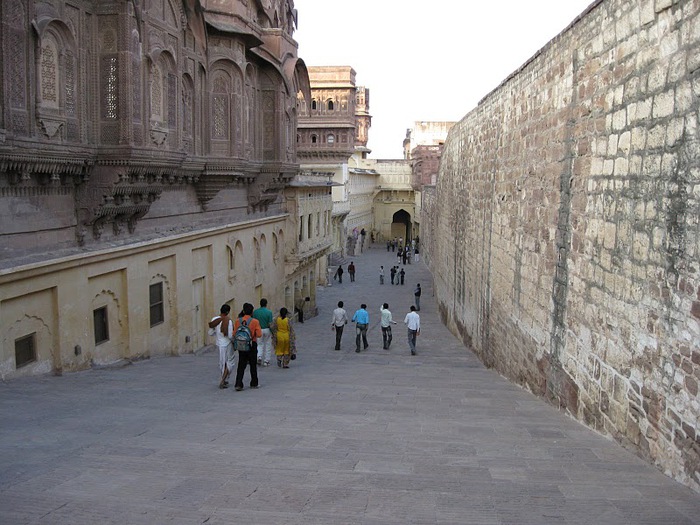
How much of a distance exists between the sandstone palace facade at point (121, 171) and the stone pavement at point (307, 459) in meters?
1.40

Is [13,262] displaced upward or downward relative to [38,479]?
upward

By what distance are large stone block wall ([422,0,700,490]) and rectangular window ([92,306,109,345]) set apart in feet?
21.3

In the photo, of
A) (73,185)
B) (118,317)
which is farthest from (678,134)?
(118,317)

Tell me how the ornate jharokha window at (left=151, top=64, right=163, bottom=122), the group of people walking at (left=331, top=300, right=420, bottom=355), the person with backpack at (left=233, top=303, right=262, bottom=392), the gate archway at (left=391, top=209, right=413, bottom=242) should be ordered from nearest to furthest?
the person with backpack at (left=233, top=303, right=262, bottom=392)
the ornate jharokha window at (left=151, top=64, right=163, bottom=122)
the group of people walking at (left=331, top=300, right=420, bottom=355)
the gate archway at (left=391, top=209, right=413, bottom=242)

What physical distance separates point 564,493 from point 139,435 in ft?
12.0

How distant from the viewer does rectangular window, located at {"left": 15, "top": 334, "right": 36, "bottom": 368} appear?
962 cm

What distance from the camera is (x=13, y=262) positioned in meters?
9.40

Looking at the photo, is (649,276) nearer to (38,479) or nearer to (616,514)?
(616,514)

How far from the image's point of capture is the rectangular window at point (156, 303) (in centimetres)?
1377

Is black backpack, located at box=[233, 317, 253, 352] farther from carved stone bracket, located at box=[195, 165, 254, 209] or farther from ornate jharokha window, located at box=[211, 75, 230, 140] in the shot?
ornate jharokha window, located at box=[211, 75, 230, 140]

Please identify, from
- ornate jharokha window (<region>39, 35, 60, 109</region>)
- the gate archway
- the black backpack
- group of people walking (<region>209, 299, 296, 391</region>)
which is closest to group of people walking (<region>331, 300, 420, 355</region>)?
group of people walking (<region>209, 299, 296, 391</region>)

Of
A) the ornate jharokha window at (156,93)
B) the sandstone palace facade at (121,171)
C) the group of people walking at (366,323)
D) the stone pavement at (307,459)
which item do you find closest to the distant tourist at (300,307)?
the sandstone palace facade at (121,171)

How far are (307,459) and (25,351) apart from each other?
578 centimetres

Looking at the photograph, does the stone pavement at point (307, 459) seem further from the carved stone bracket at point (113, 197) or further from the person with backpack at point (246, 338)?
the carved stone bracket at point (113, 197)
